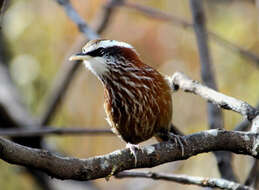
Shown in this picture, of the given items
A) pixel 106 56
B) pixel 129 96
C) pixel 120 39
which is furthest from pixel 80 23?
pixel 120 39

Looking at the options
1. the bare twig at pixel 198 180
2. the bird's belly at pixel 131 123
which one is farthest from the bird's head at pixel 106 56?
the bare twig at pixel 198 180

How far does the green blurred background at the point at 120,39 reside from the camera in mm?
6770

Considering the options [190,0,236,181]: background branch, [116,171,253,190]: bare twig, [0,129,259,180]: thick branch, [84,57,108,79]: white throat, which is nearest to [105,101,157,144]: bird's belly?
[84,57,108,79]: white throat

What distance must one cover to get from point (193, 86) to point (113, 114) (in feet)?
1.89

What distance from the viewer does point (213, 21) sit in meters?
7.46

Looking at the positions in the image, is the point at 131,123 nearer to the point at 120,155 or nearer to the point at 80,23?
the point at 120,155

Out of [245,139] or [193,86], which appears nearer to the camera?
[245,139]

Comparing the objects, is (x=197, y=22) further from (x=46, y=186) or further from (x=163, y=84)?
(x=46, y=186)

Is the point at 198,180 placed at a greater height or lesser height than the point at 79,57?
lesser

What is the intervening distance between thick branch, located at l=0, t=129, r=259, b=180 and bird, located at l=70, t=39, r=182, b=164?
0.77 metres

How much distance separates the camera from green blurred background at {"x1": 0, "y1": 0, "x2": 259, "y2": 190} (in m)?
6.77

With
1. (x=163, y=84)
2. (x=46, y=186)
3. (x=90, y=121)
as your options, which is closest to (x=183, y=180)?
(x=163, y=84)

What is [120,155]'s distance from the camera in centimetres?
266

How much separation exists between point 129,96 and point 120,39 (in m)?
3.98
